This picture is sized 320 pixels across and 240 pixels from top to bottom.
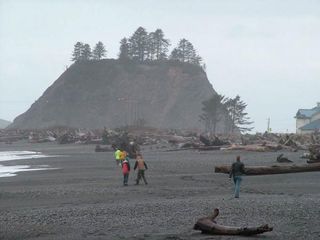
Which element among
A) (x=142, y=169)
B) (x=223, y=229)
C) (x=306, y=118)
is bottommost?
(x=223, y=229)

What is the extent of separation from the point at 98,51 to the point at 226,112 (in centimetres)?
5617

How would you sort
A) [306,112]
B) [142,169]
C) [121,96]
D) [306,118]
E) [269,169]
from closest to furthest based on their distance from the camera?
[142,169], [269,169], [306,118], [306,112], [121,96]

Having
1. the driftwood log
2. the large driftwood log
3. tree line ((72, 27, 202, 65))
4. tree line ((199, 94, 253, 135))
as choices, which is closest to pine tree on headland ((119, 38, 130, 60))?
tree line ((72, 27, 202, 65))

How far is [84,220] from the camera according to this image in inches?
486

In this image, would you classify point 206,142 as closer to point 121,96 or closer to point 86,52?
point 121,96

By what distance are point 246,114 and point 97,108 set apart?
38.4 meters

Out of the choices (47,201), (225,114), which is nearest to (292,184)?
(47,201)

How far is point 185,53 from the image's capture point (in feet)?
445

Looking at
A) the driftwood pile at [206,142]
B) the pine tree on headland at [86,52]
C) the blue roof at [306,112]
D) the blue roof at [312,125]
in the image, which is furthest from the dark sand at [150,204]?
the pine tree on headland at [86,52]

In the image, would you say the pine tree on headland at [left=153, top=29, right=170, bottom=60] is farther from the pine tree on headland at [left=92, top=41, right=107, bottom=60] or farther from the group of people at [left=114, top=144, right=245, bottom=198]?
the group of people at [left=114, top=144, right=245, bottom=198]

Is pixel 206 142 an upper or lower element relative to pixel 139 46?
lower

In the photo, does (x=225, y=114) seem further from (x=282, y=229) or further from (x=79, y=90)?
(x=282, y=229)

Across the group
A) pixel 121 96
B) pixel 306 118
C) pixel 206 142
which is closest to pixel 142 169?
pixel 206 142

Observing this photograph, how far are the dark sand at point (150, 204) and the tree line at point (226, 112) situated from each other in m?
59.8
